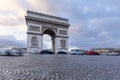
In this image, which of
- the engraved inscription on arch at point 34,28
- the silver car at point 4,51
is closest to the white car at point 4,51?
the silver car at point 4,51

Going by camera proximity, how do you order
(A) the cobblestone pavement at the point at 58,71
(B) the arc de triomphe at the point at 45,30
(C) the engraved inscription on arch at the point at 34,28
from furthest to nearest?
(C) the engraved inscription on arch at the point at 34,28
(B) the arc de triomphe at the point at 45,30
(A) the cobblestone pavement at the point at 58,71

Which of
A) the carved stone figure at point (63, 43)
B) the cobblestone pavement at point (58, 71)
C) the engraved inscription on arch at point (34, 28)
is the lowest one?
the cobblestone pavement at point (58, 71)

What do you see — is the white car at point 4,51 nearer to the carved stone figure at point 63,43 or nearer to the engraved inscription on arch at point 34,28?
the engraved inscription on arch at point 34,28

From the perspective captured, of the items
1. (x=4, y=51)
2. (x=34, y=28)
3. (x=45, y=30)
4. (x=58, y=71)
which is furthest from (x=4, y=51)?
(x=45, y=30)

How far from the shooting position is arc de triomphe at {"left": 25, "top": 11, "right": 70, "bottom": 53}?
4216cm

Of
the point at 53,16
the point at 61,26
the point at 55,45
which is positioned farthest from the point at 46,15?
the point at 55,45

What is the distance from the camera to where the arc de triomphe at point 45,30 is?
42.2m

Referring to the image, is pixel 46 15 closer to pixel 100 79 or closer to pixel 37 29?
pixel 37 29

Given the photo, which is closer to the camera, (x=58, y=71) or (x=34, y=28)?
(x=58, y=71)

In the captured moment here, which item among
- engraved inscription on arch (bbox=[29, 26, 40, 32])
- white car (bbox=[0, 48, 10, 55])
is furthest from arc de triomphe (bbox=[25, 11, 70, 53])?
white car (bbox=[0, 48, 10, 55])

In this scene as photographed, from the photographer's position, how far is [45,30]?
46375 millimetres

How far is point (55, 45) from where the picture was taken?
153ft

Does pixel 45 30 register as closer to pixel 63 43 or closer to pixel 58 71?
pixel 63 43

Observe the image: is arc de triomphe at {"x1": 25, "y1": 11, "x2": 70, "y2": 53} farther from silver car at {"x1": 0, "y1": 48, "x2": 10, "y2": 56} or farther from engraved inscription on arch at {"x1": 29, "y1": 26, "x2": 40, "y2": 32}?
silver car at {"x1": 0, "y1": 48, "x2": 10, "y2": 56}
